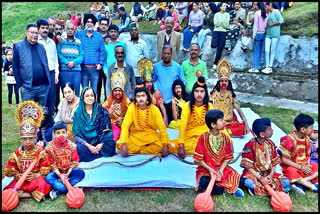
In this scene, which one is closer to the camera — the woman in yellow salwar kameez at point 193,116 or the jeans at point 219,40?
the woman in yellow salwar kameez at point 193,116

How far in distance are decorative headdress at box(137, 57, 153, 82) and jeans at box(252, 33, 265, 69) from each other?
13.6 ft

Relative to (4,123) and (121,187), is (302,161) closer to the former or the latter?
(121,187)

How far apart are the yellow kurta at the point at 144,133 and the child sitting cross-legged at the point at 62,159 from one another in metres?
0.87

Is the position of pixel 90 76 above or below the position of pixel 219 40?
below

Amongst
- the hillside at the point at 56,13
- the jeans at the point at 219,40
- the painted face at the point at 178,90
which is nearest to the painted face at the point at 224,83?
the painted face at the point at 178,90

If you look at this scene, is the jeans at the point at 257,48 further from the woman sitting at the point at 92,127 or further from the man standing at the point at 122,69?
the woman sitting at the point at 92,127

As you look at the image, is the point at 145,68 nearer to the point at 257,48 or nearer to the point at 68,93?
the point at 68,93

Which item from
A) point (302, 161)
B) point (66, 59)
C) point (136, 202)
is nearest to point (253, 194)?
point (302, 161)

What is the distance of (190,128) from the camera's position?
15.4 ft

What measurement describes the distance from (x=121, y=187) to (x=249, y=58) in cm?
708

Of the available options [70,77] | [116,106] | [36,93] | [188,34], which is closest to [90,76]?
[70,77]

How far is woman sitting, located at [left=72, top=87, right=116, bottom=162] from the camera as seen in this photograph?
4.50 m

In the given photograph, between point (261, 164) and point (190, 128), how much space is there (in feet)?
4.37

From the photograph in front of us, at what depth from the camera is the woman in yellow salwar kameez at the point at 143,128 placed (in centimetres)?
447
